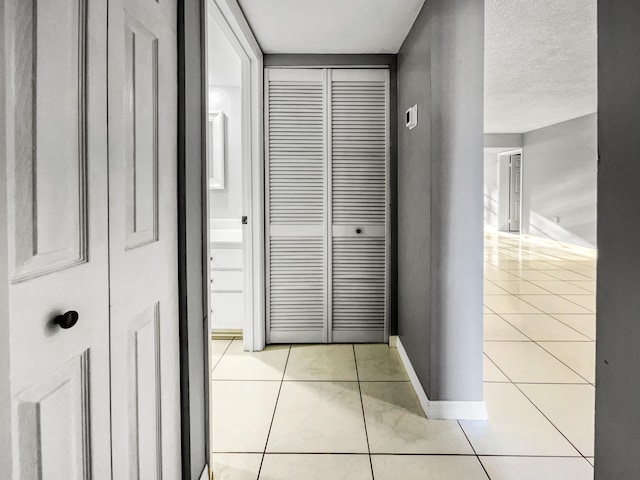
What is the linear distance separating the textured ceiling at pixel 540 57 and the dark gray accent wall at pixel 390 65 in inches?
32.7

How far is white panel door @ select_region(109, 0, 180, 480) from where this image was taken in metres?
1.11

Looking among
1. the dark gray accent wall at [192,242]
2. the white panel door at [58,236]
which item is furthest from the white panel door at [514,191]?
the white panel door at [58,236]

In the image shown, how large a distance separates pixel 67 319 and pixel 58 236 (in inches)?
6.6

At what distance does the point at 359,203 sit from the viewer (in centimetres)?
342

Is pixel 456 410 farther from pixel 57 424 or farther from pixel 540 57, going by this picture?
pixel 540 57

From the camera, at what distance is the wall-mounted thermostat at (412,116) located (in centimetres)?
260

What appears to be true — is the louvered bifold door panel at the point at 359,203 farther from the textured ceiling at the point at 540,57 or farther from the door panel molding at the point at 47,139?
the door panel molding at the point at 47,139

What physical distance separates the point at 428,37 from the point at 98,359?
7.04ft

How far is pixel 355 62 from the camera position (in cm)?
334

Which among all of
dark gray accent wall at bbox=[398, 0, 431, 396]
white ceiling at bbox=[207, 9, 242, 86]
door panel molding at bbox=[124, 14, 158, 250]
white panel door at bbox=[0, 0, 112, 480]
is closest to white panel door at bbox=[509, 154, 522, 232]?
dark gray accent wall at bbox=[398, 0, 431, 396]

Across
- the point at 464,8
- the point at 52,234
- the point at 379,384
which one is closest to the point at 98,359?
the point at 52,234

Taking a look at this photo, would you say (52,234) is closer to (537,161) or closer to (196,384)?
(196,384)

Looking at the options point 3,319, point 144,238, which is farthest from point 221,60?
point 3,319

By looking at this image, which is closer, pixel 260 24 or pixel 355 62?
pixel 260 24
